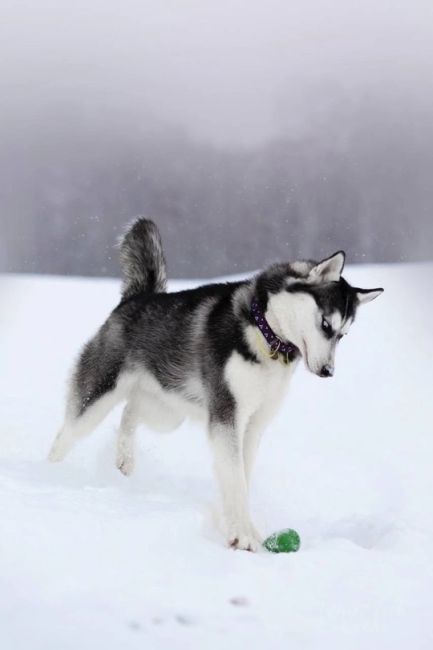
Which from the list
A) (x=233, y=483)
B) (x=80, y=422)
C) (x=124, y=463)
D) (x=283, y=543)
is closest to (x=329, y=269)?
(x=233, y=483)

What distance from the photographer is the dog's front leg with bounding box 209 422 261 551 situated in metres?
4.17

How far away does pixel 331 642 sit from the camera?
9.67 feet

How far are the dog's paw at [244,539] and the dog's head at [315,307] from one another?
940 millimetres

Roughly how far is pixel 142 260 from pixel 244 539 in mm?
2446

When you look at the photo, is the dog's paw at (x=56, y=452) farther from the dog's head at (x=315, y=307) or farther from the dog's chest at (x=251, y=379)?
the dog's head at (x=315, y=307)

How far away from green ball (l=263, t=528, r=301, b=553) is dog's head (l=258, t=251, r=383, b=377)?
89 cm

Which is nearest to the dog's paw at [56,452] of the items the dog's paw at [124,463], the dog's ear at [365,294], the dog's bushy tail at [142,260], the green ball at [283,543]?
the dog's paw at [124,463]

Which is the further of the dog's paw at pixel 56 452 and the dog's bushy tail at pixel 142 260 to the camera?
the dog's bushy tail at pixel 142 260

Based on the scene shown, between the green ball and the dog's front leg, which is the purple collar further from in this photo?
the green ball

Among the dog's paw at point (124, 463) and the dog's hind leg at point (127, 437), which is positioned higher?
the dog's hind leg at point (127, 437)

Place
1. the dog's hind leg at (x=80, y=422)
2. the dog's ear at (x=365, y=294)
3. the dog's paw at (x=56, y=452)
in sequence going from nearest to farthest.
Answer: the dog's ear at (x=365, y=294) < the dog's hind leg at (x=80, y=422) < the dog's paw at (x=56, y=452)

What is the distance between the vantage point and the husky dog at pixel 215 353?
4391 mm

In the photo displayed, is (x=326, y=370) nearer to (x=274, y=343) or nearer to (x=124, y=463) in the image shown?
(x=274, y=343)

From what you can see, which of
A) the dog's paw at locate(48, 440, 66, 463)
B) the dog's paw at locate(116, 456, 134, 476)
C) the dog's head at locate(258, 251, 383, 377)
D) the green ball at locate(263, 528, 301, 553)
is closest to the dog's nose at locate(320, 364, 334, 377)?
the dog's head at locate(258, 251, 383, 377)
